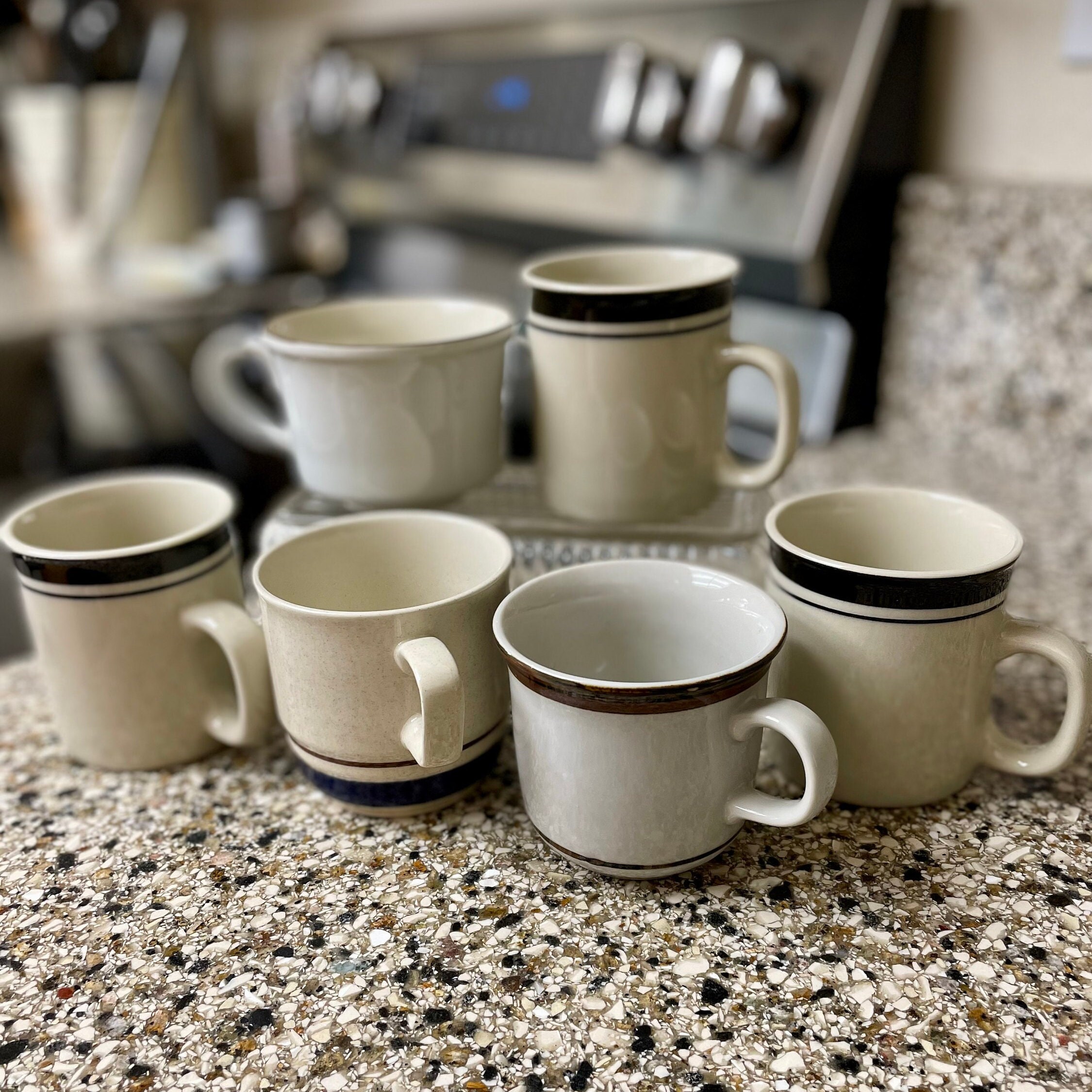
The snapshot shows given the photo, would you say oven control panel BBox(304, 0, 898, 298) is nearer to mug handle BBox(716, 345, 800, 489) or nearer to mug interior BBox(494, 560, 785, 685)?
mug handle BBox(716, 345, 800, 489)

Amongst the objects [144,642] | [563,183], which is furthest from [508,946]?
[563,183]

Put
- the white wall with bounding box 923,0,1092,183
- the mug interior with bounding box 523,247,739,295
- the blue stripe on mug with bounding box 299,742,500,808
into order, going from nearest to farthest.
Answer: the blue stripe on mug with bounding box 299,742,500,808, the mug interior with bounding box 523,247,739,295, the white wall with bounding box 923,0,1092,183

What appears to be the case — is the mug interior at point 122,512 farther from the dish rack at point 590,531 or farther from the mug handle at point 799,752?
the mug handle at point 799,752

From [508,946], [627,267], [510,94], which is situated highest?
[510,94]

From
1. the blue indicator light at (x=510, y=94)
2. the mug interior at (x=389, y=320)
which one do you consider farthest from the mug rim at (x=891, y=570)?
the blue indicator light at (x=510, y=94)

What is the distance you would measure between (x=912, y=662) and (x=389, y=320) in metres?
0.36

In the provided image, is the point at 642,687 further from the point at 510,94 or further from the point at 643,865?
the point at 510,94

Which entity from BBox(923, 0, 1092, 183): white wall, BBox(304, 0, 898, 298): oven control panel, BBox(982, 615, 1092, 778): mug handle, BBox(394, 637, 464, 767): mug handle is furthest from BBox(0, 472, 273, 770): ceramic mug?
BBox(923, 0, 1092, 183): white wall

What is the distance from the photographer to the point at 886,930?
1.25ft

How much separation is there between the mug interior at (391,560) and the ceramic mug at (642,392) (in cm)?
7

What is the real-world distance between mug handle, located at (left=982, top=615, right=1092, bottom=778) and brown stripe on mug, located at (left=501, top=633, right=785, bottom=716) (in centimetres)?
13

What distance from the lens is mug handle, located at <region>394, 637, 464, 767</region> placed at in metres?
0.39

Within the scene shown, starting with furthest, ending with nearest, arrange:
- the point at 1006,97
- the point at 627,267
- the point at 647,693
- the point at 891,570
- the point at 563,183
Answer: the point at 563,183, the point at 1006,97, the point at 627,267, the point at 891,570, the point at 647,693

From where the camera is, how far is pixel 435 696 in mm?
388
